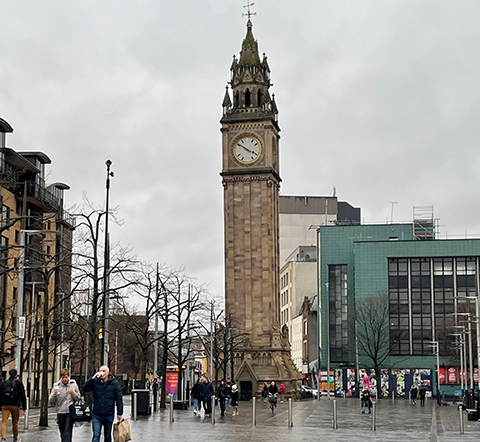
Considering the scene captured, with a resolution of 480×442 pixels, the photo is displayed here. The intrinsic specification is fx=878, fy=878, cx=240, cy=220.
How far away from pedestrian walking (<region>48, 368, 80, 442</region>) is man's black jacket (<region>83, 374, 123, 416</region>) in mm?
1235

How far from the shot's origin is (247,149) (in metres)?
96.4

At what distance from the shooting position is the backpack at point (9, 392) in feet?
71.1

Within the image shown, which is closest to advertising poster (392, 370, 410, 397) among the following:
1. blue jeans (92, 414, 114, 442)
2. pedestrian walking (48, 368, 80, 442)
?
pedestrian walking (48, 368, 80, 442)

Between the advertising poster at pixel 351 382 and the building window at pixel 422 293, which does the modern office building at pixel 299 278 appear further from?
the building window at pixel 422 293

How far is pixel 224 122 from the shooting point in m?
97.2

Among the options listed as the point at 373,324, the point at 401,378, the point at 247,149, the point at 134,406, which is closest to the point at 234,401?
the point at 134,406

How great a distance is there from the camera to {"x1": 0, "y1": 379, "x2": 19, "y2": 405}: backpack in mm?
21672

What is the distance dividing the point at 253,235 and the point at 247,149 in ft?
31.4

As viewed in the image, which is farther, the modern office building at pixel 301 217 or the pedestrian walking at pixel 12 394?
the modern office building at pixel 301 217

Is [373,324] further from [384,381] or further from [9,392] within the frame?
[9,392]

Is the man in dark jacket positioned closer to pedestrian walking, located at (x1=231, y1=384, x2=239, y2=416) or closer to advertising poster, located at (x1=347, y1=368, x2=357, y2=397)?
pedestrian walking, located at (x1=231, y1=384, x2=239, y2=416)

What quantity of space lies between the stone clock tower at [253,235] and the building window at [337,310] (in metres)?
24.8

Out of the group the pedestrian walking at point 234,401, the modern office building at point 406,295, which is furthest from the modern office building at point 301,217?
the pedestrian walking at point 234,401

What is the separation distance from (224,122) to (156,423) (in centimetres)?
6499
